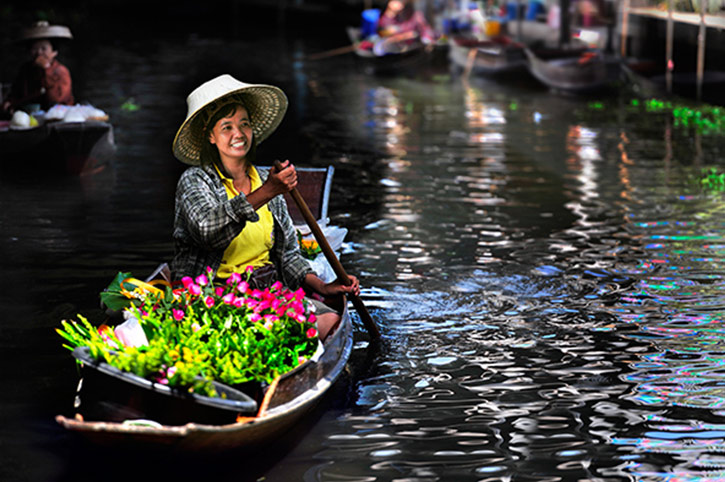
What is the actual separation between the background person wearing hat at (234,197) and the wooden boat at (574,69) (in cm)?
1486

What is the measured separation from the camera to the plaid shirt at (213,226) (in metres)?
5.21

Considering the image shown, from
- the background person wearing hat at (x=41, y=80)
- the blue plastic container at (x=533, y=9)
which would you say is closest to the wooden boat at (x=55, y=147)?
the background person wearing hat at (x=41, y=80)

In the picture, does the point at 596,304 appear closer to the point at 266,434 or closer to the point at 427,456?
the point at 427,456

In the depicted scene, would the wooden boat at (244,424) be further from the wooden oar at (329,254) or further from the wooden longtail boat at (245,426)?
the wooden oar at (329,254)

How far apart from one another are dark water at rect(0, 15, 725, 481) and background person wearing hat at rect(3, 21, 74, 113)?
94cm

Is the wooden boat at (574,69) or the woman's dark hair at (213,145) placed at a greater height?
the woman's dark hair at (213,145)

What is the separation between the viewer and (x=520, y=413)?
5309mm

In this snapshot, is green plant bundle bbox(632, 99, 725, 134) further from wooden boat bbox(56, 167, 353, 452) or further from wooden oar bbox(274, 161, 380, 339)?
wooden boat bbox(56, 167, 353, 452)

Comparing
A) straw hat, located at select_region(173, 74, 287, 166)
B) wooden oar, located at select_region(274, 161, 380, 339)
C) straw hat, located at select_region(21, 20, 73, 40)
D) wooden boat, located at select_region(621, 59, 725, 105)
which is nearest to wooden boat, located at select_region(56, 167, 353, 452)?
wooden oar, located at select_region(274, 161, 380, 339)

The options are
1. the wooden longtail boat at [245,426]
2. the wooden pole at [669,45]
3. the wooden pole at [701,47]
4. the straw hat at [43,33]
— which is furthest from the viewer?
the wooden pole at [669,45]

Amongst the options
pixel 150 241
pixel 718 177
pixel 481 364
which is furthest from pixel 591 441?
pixel 718 177

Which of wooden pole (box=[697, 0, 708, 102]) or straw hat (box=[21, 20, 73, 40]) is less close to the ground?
straw hat (box=[21, 20, 73, 40])

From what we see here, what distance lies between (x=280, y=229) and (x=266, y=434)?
150 centimetres

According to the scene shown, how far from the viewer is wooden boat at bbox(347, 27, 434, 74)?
2338 cm
